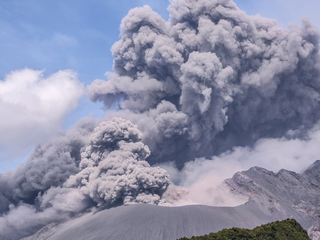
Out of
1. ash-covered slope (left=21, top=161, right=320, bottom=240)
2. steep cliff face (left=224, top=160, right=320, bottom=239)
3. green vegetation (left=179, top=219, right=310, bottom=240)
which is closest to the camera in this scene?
green vegetation (left=179, top=219, right=310, bottom=240)

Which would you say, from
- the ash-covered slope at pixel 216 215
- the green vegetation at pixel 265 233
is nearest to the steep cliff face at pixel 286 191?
the ash-covered slope at pixel 216 215

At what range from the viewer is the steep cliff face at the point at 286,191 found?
1516 inches

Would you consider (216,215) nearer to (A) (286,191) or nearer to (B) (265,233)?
(A) (286,191)

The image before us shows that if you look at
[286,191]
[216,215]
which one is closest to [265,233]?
A: [216,215]

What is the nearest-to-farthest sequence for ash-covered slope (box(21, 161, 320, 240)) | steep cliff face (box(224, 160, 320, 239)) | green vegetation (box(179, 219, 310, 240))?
green vegetation (box(179, 219, 310, 240)), ash-covered slope (box(21, 161, 320, 240)), steep cliff face (box(224, 160, 320, 239))

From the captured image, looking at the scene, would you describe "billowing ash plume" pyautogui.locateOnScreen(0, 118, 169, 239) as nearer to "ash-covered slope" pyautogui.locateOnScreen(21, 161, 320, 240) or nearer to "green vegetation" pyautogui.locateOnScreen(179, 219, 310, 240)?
"ash-covered slope" pyautogui.locateOnScreen(21, 161, 320, 240)

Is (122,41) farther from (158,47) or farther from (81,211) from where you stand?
(81,211)

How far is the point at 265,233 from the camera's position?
2191cm

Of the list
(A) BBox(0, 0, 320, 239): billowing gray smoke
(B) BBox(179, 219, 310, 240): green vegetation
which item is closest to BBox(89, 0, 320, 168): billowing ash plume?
(A) BBox(0, 0, 320, 239): billowing gray smoke

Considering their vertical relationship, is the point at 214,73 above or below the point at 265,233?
above

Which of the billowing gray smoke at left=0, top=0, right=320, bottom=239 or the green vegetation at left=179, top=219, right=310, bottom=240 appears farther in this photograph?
the billowing gray smoke at left=0, top=0, right=320, bottom=239

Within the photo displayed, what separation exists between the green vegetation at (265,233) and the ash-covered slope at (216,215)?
10788mm

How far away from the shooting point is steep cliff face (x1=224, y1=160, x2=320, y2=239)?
126ft

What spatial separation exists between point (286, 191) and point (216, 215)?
12.6m
